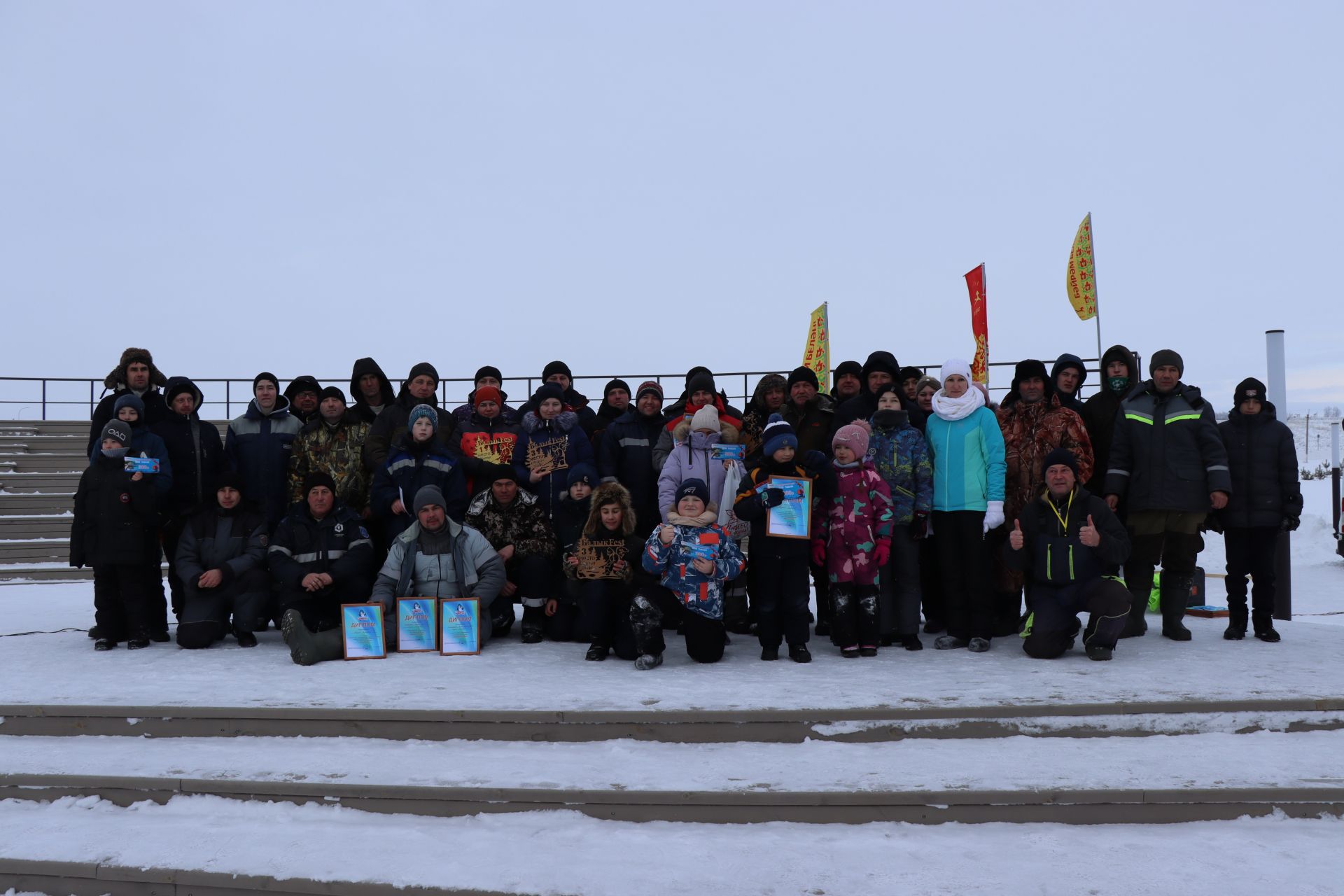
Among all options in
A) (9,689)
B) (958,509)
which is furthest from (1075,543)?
(9,689)

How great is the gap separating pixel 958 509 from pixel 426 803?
4039mm

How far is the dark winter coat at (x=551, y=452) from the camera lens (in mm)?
7129

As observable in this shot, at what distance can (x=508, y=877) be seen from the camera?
351cm

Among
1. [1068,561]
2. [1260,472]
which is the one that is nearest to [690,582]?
[1068,561]

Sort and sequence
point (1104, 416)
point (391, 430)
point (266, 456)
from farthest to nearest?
point (266, 456), point (391, 430), point (1104, 416)

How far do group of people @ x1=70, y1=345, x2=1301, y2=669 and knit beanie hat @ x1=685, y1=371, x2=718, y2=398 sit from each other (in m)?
0.02

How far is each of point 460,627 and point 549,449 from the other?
5.05 ft

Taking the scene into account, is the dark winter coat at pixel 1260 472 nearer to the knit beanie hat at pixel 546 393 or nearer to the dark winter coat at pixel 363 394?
the knit beanie hat at pixel 546 393

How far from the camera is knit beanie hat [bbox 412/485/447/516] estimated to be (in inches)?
258

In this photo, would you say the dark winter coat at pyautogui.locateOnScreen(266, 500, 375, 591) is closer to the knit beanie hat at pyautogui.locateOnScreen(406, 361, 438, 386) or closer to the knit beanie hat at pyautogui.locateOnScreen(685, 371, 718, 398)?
the knit beanie hat at pyautogui.locateOnScreen(406, 361, 438, 386)

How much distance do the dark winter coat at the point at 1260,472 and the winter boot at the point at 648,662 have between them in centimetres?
426

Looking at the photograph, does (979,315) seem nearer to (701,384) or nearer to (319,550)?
(701,384)

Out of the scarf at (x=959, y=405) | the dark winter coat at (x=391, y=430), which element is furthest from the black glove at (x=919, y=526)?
the dark winter coat at (x=391, y=430)

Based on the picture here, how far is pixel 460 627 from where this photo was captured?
6.50 meters
